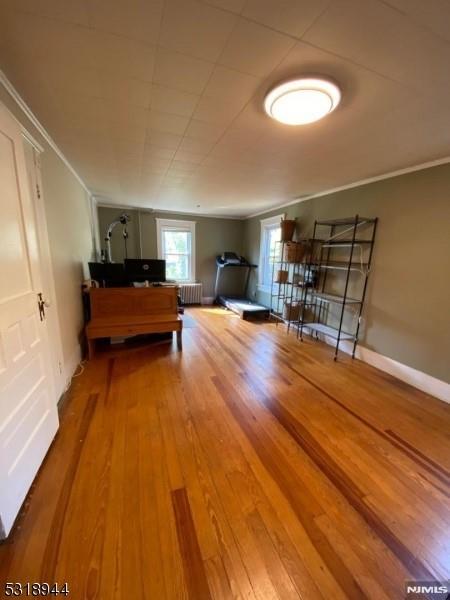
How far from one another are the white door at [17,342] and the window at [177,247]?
4.50 meters

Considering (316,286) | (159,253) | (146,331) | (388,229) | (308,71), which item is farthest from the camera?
(159,253)

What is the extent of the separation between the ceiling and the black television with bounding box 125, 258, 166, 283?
1.44 meters

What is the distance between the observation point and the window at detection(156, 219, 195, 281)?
5840mm

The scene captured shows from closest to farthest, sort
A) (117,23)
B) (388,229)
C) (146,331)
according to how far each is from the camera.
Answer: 1. (117,23)
2. (388,229)
3. (146,331)

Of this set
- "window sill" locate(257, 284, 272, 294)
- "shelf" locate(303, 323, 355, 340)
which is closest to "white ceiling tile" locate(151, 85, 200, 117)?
"shelf" locate(303, 323, 355, 340)

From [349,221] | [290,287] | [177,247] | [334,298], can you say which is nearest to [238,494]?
[334,298]

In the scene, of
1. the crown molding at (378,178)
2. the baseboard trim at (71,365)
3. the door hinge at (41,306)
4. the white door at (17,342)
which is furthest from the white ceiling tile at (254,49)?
the baseboard trim at (71,365)

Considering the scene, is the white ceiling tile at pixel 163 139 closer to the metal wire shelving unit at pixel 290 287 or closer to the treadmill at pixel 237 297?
the metal wire shelving unit at pixel 290 287

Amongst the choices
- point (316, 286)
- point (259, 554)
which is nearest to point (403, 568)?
point (259, 554)

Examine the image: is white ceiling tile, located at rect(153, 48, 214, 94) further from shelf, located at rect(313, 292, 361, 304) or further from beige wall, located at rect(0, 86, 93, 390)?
shelf, located at rect(313, 292, 361, 304)

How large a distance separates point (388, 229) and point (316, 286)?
1.37 m

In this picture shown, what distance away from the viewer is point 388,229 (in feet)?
9.42

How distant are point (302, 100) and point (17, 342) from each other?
2.13m

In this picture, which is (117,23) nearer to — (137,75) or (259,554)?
(137,75)
